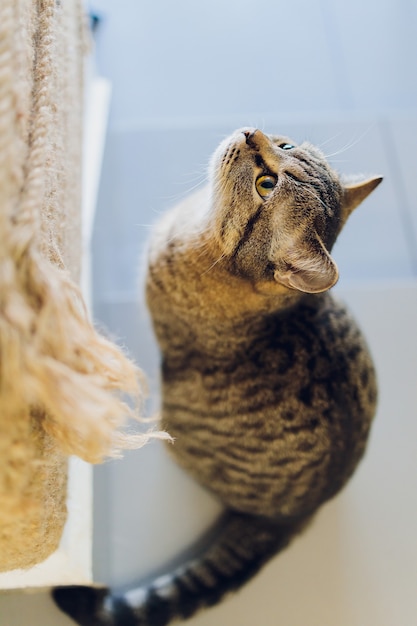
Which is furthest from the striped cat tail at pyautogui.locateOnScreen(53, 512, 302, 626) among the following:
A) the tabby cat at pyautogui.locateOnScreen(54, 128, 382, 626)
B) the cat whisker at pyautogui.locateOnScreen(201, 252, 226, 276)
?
the cat whisker at pyautogui.locateOnScreen(201, 252, 226, 276)

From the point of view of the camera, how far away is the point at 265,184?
1186mm

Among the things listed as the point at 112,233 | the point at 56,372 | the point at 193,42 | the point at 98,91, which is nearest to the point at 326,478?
the point at 56,372

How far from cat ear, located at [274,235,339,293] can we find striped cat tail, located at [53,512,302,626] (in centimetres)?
67

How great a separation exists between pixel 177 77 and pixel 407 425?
54.5 inches

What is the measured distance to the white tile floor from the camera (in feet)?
4.70

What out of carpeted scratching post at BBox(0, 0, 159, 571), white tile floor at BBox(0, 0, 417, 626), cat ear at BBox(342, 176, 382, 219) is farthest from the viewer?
white tile floor at BBox(0, 0, 417, 626)

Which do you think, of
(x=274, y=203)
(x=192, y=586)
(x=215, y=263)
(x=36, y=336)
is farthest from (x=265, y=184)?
(x=192, y=586)

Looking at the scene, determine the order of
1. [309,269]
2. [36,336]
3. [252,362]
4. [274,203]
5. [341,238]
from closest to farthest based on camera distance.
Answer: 1. [36,336]
2. [309,269]
3. [274,203]
4. [252,362]
5. [341,238]

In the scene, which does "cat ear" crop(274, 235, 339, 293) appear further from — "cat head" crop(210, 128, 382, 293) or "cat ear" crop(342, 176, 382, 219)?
"cat ear" crop(342, 176, 382, 219)

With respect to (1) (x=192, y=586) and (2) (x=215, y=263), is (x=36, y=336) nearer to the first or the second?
(2) (x=215, y=263)

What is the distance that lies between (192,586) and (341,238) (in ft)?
3.30

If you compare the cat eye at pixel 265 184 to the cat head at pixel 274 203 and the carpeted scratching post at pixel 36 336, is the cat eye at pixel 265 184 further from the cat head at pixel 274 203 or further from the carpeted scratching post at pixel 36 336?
the carpeted scratching post at pixel 36 336

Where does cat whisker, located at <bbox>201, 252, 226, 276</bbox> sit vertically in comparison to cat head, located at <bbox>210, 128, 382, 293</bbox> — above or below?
below

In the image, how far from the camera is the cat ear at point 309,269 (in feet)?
3.29
